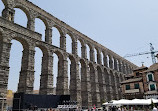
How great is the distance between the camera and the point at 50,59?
27.5m

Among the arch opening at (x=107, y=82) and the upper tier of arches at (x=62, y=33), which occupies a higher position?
the upper tier of arches at (x=62, y=33)

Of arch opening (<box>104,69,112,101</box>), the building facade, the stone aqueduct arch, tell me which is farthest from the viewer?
arch opening (<box>104,69,112,101</box>)

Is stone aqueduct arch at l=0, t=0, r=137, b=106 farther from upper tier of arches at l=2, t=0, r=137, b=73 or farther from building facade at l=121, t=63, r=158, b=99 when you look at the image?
building facade at l=121, t=63, r=158, b=99

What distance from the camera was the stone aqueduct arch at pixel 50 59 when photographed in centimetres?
2162

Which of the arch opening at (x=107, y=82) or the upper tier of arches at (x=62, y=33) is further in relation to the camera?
the arch opening at (x=107, y=82)

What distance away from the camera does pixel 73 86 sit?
32781 mm

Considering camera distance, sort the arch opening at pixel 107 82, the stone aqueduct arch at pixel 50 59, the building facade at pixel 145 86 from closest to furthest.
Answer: the stone aqueduct arch at pixel 50 59
the building facade at pixel 145 86
the arch opening at pixel 107 82

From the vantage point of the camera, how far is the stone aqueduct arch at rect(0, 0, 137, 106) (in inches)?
851

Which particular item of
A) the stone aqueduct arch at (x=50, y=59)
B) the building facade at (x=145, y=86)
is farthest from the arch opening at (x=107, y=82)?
the building facade at (x=145, y=86)

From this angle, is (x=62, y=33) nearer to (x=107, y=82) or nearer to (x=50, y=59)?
(x=50, y=59)

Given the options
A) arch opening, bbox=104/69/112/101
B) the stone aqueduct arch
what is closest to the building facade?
the stone aqueduct arch

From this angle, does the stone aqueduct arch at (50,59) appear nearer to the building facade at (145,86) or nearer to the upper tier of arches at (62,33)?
the upper tier of arches at (62,33)

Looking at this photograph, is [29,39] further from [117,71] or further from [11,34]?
[117,71]

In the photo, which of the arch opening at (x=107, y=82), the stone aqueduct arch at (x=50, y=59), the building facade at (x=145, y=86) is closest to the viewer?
the stone aqueduct arch at (x=50, y=59)
